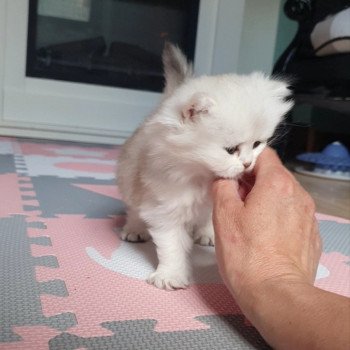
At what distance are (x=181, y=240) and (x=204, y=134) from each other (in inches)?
8.2

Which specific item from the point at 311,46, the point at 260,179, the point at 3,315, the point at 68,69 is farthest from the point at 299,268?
the point at 68,69

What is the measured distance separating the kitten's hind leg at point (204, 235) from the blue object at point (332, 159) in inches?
55.4

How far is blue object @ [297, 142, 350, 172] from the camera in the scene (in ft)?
7.56

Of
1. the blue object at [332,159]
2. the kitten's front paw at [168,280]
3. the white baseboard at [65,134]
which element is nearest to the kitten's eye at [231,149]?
the kitten's front paw at [168,280]

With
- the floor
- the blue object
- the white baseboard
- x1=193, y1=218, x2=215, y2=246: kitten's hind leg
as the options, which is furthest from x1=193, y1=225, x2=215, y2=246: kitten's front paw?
the white baseboard

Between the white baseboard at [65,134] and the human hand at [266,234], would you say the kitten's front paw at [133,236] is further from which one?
the white baseboard at [65,134]

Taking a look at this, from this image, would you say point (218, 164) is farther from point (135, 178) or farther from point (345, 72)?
point (345, 72)

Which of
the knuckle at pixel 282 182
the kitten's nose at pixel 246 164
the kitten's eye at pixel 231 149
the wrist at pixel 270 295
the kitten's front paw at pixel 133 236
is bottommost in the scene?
the kitten's front paw at pixel 133 236

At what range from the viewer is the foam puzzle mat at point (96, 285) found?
24.5 inches

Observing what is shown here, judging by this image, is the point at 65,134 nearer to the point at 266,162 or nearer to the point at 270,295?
the point at 266,162

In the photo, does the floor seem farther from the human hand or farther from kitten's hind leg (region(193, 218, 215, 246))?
the human hand

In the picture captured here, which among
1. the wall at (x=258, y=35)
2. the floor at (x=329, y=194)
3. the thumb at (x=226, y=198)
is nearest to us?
the thumb at (x=226, y=198)

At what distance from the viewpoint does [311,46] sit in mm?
2123

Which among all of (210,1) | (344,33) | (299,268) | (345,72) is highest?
(210,1)
